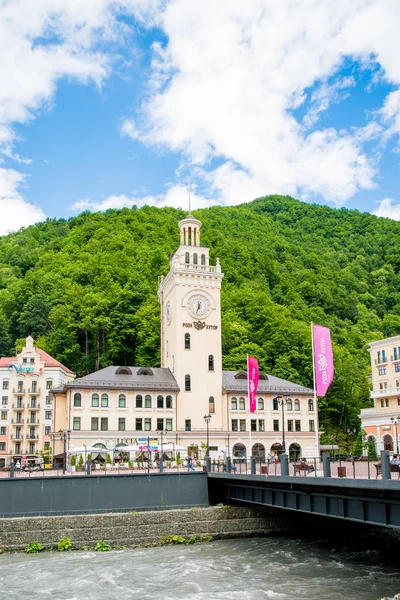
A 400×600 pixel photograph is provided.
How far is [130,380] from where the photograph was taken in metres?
60.8

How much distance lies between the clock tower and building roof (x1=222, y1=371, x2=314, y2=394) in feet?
5.23

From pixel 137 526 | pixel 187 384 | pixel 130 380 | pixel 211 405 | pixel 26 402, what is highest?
pixel 130 380

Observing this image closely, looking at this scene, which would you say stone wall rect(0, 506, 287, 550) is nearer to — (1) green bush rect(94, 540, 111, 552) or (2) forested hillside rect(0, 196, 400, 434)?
(1) green bush rect(94, 540, 111, 552)

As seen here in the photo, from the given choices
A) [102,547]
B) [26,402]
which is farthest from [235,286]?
[102,547]

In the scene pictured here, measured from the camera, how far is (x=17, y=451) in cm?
7738

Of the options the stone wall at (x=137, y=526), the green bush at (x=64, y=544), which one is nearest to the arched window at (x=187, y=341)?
the stone wall at (x=137, y=526)

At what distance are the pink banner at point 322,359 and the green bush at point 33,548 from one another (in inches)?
684

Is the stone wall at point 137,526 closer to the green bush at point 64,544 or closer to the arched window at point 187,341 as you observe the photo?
A: the green bush at point 64,544

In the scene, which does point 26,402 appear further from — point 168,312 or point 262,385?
point 262,385

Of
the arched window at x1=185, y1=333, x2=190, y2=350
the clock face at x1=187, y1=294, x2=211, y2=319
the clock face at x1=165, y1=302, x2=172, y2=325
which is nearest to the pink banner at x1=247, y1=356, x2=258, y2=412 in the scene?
the arched window at x1=185, y1=333, x2=190, y2=350

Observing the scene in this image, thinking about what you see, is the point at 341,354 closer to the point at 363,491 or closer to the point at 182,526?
the point at 182,526

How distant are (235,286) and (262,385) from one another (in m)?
45.0

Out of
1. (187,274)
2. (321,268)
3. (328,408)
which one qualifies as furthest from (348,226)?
(187,274)

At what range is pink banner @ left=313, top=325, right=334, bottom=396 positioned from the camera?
3509 cm
